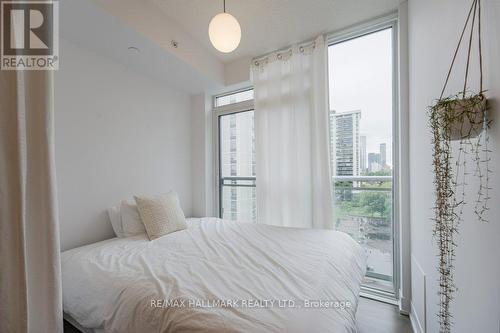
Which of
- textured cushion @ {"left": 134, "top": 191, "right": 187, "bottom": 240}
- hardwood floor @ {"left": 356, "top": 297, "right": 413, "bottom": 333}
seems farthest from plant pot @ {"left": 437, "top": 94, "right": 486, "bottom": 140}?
textured cushion @ {"left": 134, "top": 191, "right": 187, "bottom": 240}

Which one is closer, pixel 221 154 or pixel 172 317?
pixel 172 317

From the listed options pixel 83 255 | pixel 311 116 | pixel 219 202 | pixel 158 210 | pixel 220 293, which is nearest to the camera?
pixel 220 293

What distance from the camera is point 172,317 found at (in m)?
0.94

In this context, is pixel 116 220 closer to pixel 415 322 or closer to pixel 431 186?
pixel 431 186

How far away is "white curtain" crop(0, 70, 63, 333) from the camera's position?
776 millimetres

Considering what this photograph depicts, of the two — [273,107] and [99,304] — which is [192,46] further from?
[99,304]

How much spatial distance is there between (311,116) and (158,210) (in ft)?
6.46

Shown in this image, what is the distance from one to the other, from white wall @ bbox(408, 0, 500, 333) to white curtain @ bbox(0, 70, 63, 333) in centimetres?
172

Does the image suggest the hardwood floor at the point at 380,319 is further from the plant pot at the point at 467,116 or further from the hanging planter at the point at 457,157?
the plant pot at the point at 467,116

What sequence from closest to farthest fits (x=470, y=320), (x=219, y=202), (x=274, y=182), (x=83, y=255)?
(x=470, y=320), (x=83, y=255), (x=274, y=182), (x=219, y=202)

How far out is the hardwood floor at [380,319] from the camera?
1.76 meters

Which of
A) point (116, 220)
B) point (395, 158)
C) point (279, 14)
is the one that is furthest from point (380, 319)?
point (279, 14)

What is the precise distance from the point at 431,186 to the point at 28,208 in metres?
2.12

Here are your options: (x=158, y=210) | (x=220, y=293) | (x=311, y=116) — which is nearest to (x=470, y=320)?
(x=220, y=293)
